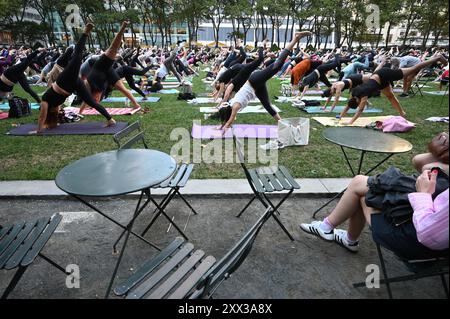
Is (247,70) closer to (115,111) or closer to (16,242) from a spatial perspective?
(115,111)

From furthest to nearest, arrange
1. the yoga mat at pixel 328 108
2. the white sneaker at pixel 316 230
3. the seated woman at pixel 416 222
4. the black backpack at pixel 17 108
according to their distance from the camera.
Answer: the yoga mat at pixel 328 108
the black backpack at pixel 17 108
the white sneaker at pixel 316 230
the seated woman at pixel 416 222

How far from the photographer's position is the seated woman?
1.82 meters

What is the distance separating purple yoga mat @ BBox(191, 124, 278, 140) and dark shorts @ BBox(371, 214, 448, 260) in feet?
14.8

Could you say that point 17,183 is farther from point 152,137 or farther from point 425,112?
point 425,112

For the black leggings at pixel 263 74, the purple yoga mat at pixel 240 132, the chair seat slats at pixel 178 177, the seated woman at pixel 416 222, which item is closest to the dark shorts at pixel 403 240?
the seated woman at pixel 416 222

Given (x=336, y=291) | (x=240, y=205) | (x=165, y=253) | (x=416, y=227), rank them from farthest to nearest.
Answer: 1. (x=240, y=205)
2. (x=336, y=291)
3. (x=165, y=253)
4. (x=416, y=227)

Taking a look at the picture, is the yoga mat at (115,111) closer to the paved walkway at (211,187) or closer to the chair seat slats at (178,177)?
the paved walkway at (211,187)

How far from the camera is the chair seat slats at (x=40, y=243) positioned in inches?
81.4

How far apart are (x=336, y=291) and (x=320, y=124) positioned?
6.00m

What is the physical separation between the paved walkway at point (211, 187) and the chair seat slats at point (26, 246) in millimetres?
1596

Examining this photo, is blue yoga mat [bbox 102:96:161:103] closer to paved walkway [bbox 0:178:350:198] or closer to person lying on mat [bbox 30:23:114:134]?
person lying on mat [bbox 30:23:114:134]

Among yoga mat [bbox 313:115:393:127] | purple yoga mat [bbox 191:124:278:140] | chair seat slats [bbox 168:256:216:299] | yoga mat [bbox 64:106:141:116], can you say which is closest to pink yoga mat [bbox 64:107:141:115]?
yoga mat [bbox 64:106:141:116]
